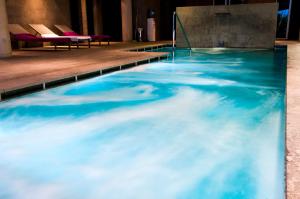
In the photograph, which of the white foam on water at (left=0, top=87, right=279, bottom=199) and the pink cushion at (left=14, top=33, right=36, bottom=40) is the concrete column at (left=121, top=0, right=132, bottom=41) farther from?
the white foam on water at (left=0, top=87, right=279, bottom=199)

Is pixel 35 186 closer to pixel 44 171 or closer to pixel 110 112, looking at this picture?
pixel 44 171

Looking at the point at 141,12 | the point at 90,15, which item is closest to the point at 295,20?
the point at 141,12

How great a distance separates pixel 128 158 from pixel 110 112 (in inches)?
55.6

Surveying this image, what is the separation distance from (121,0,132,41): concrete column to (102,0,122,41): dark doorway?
159 centimetres

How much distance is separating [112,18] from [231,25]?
22.7 ft

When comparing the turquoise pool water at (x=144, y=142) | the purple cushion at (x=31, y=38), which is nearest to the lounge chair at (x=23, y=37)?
the purple cushion at (x=31, y=38)

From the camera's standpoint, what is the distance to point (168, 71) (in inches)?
279

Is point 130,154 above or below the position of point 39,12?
below

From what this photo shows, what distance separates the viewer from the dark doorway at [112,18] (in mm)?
15791

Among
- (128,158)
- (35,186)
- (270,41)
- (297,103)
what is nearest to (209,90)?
(297,103)

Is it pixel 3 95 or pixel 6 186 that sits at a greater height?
pixel 3 95

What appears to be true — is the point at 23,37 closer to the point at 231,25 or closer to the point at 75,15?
the point at 75,15

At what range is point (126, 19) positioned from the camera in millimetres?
14141

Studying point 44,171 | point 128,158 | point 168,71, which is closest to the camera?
point 44,171
